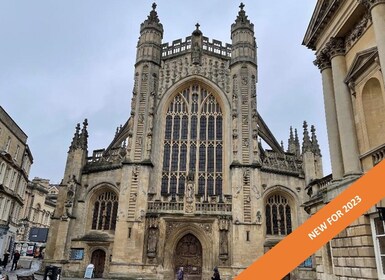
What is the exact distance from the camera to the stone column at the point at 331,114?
37.2ft

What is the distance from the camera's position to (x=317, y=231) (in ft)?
15.5

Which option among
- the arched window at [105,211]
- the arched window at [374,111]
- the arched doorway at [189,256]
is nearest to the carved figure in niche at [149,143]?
the arched window at [105,211]

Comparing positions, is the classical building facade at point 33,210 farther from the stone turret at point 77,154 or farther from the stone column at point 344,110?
the stone column at point 344,110

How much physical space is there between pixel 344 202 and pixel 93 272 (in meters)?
21.1

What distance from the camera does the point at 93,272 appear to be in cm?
2220

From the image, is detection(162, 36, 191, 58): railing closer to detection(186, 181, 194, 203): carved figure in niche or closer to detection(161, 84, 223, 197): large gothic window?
detection(161, 84, 223, 197): large gothic window

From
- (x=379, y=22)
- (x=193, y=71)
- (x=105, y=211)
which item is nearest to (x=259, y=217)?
(x=105, y=211)

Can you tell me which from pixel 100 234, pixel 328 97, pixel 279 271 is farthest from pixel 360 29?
pixel 100 234

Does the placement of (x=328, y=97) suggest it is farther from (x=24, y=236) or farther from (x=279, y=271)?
(x=24, y=236)

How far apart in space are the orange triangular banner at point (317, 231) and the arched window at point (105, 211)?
20.9 metres

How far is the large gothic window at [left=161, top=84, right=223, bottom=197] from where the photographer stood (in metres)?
23.9

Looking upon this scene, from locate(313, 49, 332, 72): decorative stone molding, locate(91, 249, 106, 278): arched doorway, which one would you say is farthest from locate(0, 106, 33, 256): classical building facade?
locate(313, 49, 332, 72): decorative stone molding

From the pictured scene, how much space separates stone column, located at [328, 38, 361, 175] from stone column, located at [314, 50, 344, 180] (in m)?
0.50

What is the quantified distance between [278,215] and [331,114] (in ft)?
44.4
